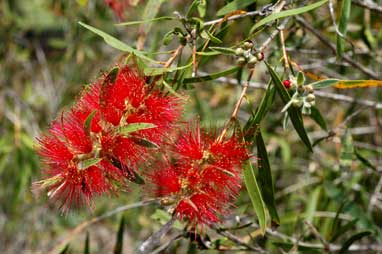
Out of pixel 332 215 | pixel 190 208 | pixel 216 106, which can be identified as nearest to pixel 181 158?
pixel 190 208

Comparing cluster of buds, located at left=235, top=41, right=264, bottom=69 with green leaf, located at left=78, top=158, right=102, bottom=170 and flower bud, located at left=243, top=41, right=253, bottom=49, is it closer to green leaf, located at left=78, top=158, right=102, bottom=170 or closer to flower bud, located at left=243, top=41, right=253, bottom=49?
flower bud, located at left=243, top=41, right=253, bottom=49

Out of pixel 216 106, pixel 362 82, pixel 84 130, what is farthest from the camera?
pixel 216 106

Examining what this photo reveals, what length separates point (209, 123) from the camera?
2531mm

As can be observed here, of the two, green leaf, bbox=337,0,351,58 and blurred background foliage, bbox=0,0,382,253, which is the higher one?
green leaf, bbox=337,0,351,58

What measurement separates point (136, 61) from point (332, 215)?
122 cm

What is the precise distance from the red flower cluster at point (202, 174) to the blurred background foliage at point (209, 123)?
0.64 metres

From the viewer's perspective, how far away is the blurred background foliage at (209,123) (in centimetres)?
224

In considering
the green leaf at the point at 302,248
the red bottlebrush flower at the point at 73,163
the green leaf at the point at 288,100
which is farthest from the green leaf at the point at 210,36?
the green leaf at the point at 302,248

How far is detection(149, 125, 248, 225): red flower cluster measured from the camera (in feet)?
4.32

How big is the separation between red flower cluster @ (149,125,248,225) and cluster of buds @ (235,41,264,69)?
0.54 ft

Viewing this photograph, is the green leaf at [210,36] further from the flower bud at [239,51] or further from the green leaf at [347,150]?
the green leaf at [347,150]

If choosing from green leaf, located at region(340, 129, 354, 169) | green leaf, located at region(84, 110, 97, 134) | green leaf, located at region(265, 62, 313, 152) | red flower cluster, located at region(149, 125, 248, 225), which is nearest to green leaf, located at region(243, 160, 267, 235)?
red flower cluster, located at region(149, 125, 248, 225)

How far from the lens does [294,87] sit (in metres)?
1.33

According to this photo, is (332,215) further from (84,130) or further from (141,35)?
(84,130)
